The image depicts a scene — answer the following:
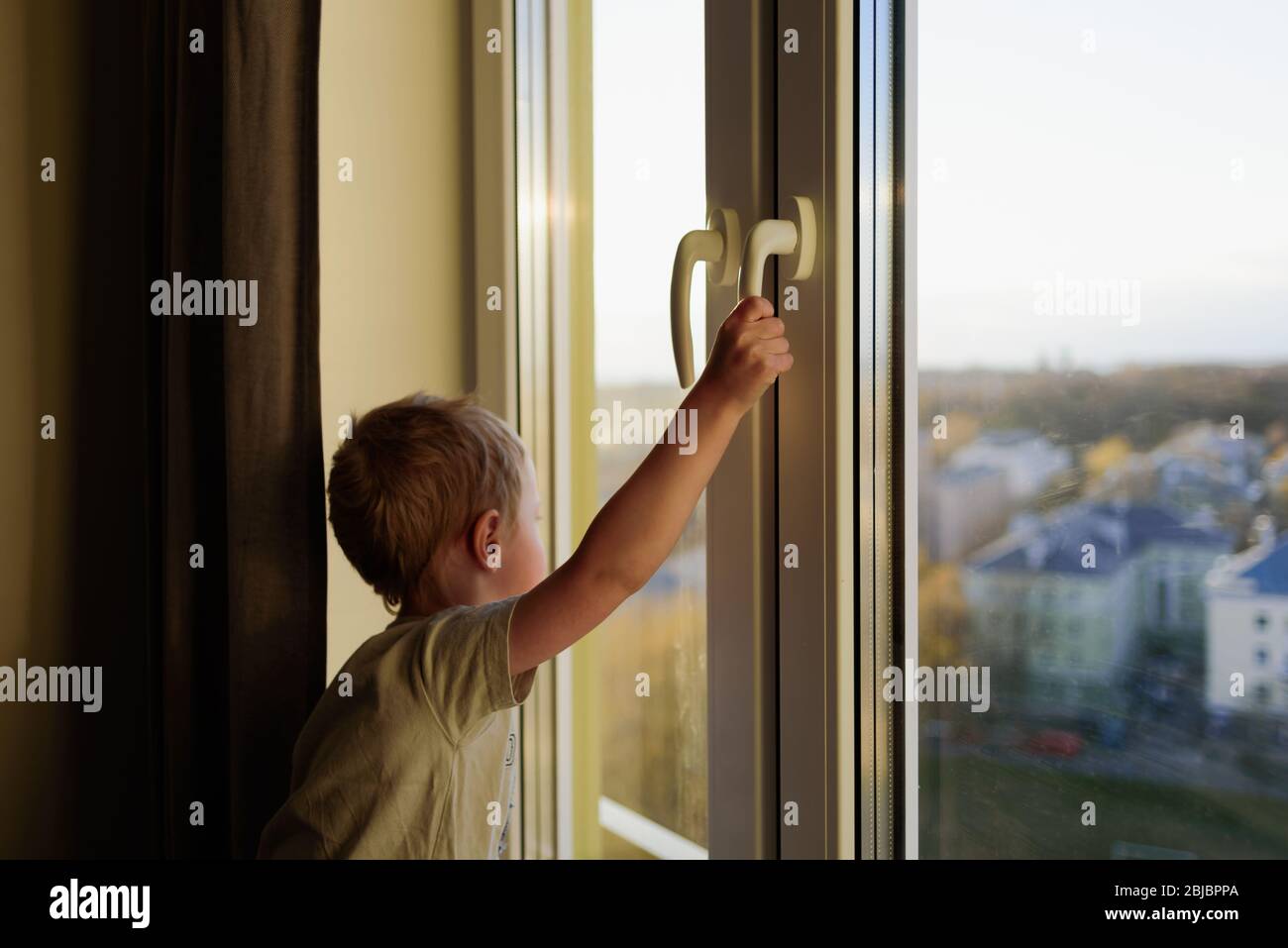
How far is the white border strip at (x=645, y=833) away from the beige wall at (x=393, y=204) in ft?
1.52

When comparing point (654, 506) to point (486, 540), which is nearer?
point (654, 506)

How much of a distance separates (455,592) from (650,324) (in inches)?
13.4

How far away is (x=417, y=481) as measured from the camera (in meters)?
0.99

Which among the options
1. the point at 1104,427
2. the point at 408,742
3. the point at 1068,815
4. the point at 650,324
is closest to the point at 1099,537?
the point at 1104,427

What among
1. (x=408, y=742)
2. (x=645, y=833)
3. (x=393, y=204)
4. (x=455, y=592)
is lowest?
(x=645, y=833)

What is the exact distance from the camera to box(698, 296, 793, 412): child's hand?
2.53ft

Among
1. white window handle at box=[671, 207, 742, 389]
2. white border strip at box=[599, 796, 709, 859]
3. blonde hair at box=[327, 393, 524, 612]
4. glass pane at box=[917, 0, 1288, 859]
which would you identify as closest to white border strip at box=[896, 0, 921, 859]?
glass pane at box=[917, 0, 1288, 859]

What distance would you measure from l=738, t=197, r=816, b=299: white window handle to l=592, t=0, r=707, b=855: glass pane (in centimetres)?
13

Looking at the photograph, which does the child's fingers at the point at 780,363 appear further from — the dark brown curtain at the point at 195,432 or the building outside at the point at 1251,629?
the dark brown curtain at the point at 195,432

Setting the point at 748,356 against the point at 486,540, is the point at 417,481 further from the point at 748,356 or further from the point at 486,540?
the point at 748,356

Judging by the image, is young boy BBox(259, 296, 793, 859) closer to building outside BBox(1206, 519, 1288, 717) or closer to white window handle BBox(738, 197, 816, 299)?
white window handle BBox(738, 197, 816, 299)

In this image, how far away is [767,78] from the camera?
0.83 metres

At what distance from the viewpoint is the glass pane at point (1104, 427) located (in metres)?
0.58
